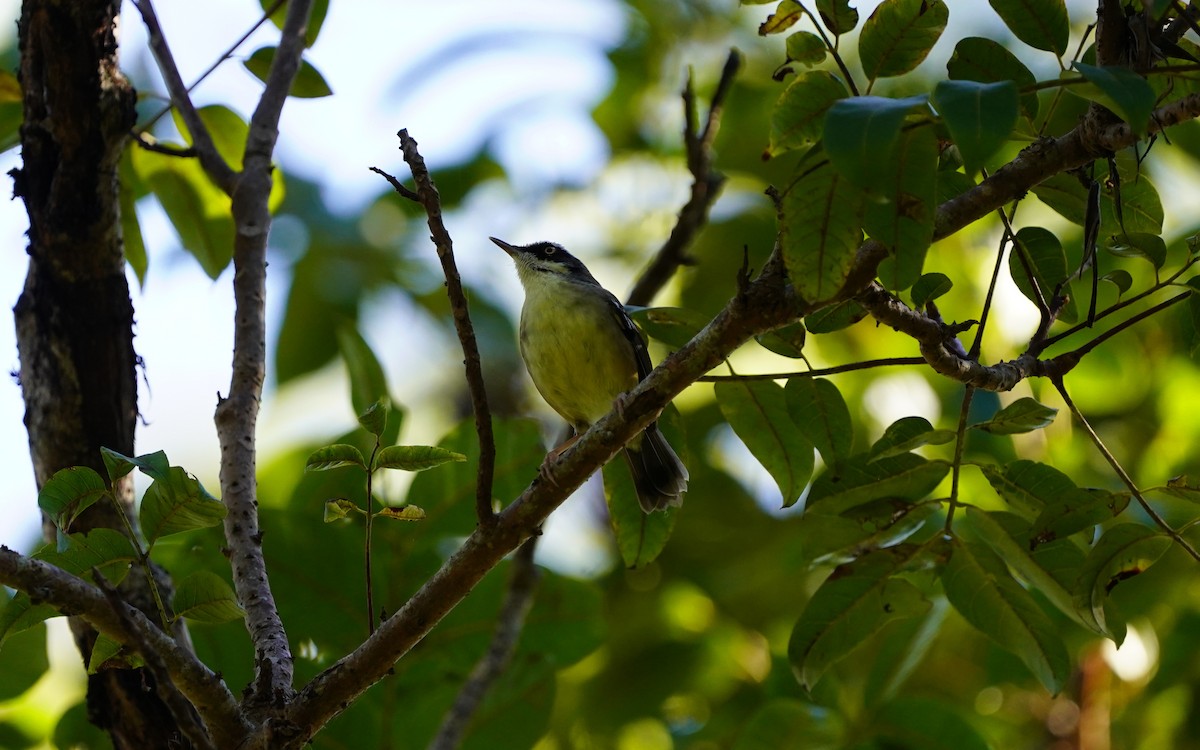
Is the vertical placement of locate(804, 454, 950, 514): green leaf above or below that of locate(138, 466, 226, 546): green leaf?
above

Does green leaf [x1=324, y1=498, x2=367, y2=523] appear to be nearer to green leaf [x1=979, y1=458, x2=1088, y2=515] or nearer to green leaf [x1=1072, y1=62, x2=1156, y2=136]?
green leaf [x1=979, y1=458, x2=1088, y2=515]

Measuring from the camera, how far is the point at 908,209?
204 centimetres

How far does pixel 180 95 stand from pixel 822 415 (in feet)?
7.56

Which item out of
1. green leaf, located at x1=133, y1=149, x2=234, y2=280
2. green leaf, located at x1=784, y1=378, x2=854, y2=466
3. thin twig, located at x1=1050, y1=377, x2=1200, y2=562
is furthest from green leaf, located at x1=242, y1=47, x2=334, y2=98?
thin twig, located at x1=1050, y1=377, x2=1200, y2=562

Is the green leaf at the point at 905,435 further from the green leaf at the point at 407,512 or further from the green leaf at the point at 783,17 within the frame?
the green leaf at the point at 407,512

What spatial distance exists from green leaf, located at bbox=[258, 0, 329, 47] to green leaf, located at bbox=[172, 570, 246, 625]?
2.06 metres

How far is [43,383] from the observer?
10.3 feet

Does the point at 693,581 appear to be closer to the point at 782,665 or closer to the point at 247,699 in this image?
the point at 782,665

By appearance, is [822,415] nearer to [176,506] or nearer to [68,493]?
[176,506]

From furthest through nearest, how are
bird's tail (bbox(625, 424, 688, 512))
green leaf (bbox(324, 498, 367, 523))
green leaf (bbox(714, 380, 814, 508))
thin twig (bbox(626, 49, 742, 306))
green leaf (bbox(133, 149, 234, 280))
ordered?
thin twig (bbox(626, 49, 742, 306)), green leaf (bbox(133, 149, 234, 280)), bird's tail (bbox(625, 424, 688, 512)), green leaf (bbox(714, 380, 814, 508)), green leaf (bbox(324, 498, 367, 523))

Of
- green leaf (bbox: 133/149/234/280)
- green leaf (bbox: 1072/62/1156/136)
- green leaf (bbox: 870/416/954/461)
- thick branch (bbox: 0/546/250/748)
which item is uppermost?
green leaf (bbox: 133/149/234/280)

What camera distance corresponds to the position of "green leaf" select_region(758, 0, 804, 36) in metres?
2.48

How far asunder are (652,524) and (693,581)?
2.41m

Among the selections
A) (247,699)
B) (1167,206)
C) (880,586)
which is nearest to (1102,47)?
(880,586)
